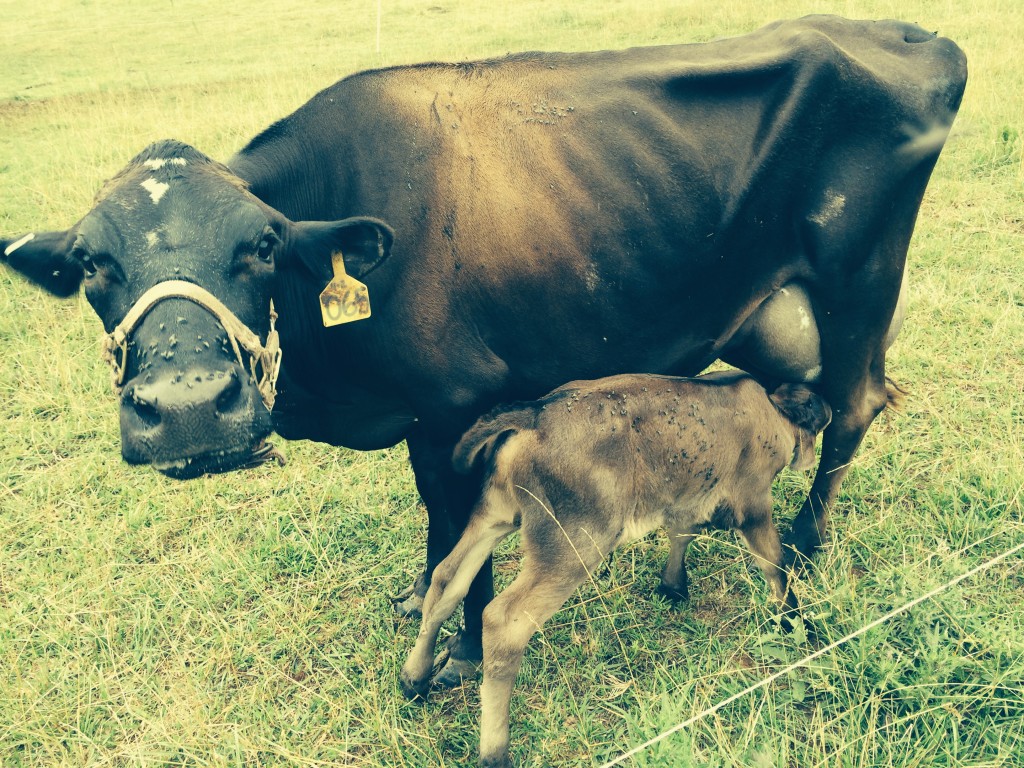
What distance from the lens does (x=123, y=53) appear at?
55.6ft

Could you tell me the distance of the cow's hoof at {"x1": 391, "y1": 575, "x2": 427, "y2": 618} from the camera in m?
3.85

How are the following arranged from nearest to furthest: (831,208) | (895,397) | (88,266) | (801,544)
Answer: (88,266), (831,208), (801,544), (895,397)

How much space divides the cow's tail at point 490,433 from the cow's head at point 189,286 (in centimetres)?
77

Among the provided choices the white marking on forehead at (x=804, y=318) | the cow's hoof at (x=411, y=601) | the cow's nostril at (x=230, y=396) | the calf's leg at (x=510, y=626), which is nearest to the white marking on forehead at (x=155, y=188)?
the cow's nostril at (x=230, y=396)

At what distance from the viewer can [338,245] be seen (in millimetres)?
3010

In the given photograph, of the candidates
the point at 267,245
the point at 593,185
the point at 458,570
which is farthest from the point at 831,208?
the point at 267,245

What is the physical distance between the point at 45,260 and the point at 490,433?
1891 millimetres

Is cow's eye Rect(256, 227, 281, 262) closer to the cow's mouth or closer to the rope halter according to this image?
the rope halter

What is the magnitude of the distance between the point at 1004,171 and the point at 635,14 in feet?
34.1

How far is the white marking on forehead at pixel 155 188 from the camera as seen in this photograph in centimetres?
277

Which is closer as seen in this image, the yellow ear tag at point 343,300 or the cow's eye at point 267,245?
the cow's eye at point 267,245

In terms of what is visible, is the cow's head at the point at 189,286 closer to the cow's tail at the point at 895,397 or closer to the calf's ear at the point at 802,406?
the calf's ear at the point at 802,406

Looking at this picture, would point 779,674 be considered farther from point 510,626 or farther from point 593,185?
point 593,185

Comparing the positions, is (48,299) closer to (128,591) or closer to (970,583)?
(128,591)
